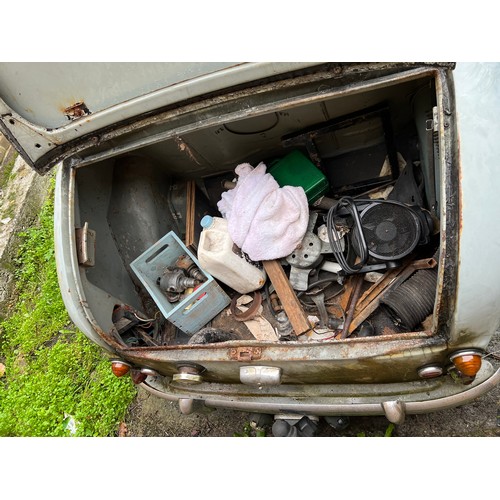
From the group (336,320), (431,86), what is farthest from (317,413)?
(431,86)

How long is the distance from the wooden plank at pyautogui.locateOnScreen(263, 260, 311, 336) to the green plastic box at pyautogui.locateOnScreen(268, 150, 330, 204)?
18.8 inches

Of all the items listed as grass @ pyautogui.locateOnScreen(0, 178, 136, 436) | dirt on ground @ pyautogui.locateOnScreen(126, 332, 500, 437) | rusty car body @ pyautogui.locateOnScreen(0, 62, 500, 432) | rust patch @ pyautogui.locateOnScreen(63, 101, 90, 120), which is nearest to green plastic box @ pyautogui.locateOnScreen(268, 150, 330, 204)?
rusty car body @ pyautogui.locateOnScreen(0, 62, 500, 432)

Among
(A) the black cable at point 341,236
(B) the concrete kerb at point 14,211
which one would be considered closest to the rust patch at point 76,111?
(A) the black cable at point 341,236

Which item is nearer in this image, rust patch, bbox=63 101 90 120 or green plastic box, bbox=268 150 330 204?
rust patch, bbox=63 101 90 120

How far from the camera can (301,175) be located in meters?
2.44

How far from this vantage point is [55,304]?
3.53m

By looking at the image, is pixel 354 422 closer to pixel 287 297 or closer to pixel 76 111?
pixel 287 297

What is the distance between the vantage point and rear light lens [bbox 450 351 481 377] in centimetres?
142

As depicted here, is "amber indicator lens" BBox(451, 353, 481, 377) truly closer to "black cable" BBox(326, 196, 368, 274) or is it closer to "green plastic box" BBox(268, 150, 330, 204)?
"black cable" BBox(326, 196, 368, 274)

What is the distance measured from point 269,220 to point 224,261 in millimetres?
346

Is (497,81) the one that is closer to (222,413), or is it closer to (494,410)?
(494,410)

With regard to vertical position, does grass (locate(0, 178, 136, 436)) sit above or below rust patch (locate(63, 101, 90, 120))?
below

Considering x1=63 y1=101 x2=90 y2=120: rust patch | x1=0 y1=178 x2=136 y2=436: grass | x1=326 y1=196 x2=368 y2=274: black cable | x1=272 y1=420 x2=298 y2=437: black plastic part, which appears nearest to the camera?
x1=63 y1=101 x2=90 y2=120: rust patch

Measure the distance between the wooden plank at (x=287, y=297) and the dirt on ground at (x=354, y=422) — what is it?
1.99 ft
